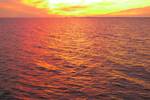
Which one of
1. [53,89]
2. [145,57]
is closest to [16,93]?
[53,89]

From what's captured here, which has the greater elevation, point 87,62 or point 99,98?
point 87,62

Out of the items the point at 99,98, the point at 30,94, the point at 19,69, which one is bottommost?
the point at 99,98

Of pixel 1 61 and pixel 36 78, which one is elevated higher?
pixel 1 61

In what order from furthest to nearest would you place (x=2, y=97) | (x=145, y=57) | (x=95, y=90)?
(x=145, y=57) → (x=95, y=90) → (x=2, y=97)

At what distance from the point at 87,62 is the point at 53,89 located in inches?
463

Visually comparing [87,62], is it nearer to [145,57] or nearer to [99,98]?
[145,57]

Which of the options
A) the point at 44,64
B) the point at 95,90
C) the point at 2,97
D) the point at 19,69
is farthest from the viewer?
the point at 44,64

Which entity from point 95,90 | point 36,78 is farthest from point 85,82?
point 36,78

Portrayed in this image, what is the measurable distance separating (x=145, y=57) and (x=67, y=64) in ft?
46.0

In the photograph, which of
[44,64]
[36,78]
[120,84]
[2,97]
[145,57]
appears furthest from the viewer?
[145,57]

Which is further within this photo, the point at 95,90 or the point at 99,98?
the point at 95,90

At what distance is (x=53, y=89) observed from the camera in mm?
18703

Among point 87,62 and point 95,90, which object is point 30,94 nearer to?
point 95,90

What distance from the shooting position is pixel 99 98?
55.3 feet
